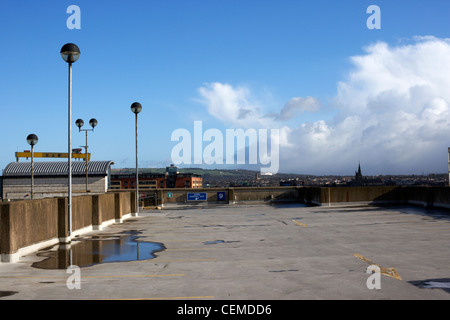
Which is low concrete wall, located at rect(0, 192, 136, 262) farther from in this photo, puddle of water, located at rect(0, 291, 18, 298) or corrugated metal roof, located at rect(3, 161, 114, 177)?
corrugated metal roof, located at rect(3, 161, 114, 177)

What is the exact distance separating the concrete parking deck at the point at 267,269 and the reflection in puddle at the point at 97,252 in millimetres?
628

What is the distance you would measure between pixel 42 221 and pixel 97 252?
2770 mm

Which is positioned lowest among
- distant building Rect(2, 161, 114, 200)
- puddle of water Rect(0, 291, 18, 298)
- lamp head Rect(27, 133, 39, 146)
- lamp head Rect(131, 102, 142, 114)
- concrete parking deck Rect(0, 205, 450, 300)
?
concrete parking deck Rect(0, 205, 450, 300)

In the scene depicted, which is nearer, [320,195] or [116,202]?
[116,202]

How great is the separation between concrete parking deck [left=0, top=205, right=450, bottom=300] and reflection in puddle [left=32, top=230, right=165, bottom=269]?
0.63 m

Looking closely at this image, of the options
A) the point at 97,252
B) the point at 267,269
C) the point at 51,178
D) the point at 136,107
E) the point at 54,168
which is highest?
the point at 136,107

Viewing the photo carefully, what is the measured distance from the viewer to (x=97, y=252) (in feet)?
59.2

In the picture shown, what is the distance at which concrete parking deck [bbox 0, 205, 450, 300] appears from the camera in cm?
1076
